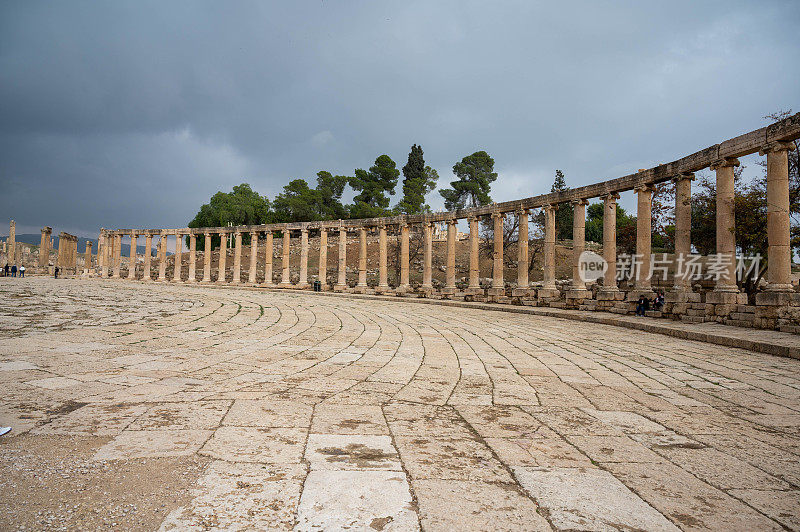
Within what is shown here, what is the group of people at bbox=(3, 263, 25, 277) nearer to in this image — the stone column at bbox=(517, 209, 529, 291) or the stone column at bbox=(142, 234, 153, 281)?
the stone column at bbox=(142, 234, 153, 281)

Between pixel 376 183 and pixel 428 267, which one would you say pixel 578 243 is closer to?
pixel 428 267

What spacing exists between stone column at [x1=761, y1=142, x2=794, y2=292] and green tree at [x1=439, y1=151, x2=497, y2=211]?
44681 millimetres

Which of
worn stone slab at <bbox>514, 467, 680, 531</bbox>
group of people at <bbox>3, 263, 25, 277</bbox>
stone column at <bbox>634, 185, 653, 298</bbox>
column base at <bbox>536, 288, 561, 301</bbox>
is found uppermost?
stone column at <bbox>634, 185, 653, 298</bbox>

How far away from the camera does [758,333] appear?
9469mm

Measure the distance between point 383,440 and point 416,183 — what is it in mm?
51399

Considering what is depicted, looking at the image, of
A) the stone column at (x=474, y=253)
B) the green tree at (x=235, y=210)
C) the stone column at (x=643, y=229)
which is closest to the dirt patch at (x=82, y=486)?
the stone column at (x=643, y=229)

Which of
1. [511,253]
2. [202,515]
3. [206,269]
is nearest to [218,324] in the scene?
[202,515]

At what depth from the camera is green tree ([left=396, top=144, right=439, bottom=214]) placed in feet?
168

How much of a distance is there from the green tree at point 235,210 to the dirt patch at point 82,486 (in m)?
59.4

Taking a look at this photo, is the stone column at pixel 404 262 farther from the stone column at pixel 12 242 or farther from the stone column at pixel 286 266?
the stone column at pixel 12 242

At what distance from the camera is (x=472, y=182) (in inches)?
2189

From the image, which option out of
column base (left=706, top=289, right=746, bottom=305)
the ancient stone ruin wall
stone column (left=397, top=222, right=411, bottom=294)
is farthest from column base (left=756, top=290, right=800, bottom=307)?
stone column (left=397, top=222, right=411, bottom=294)

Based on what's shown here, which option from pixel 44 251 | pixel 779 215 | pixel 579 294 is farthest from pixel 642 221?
pixel 44 251

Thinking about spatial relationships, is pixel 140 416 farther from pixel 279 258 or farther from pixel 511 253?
pixel 279 258
